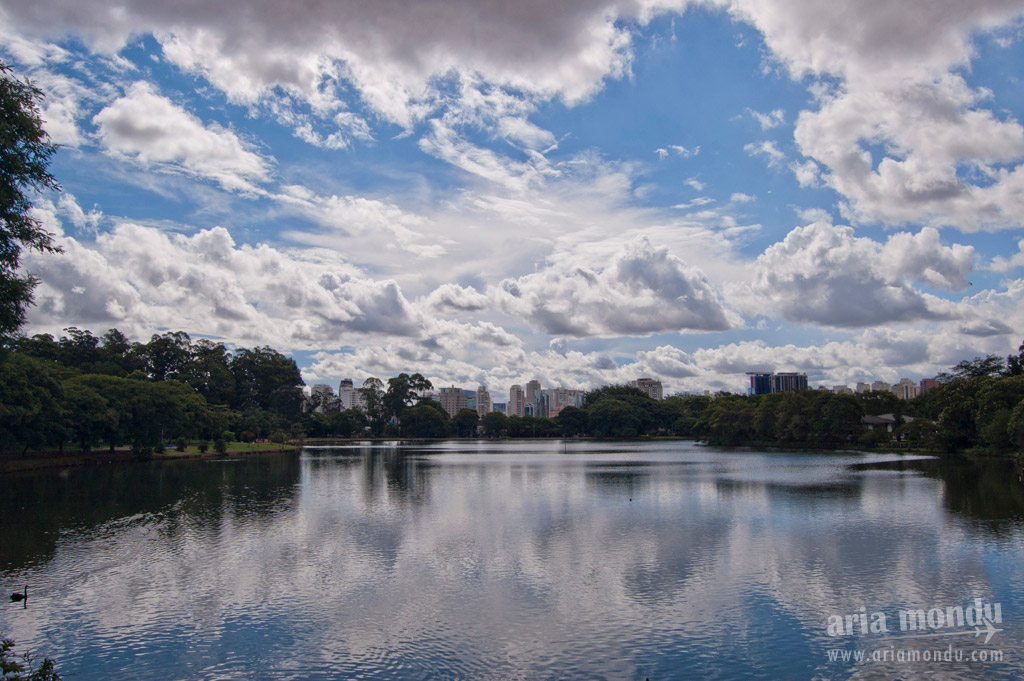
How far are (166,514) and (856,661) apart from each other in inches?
1120

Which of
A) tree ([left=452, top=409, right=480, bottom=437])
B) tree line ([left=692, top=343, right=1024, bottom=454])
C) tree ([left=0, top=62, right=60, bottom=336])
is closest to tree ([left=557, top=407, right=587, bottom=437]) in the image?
tree ([left=452, top=409, right=480, bottom=437])

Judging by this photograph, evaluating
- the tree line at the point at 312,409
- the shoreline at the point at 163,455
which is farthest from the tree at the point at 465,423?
the shoreline at the point at 163,455

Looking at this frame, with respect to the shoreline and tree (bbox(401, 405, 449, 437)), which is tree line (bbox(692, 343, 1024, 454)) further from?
tree (bbox(401, 405, 449, 437))

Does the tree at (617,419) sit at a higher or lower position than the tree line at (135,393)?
lower

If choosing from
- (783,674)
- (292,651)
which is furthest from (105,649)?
(783,674)

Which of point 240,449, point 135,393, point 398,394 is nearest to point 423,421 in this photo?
point 398,394

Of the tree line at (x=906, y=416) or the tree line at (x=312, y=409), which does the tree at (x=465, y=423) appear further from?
the tree line at (x=906, y=416)

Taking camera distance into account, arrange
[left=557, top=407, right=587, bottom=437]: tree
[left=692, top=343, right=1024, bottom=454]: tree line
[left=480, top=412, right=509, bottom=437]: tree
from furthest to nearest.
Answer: [left=480, top=412, right=509, bottom=437]: tree, [left=557, top=407, right=587, bottom=437]: tree, [left=692, top=343, right=1024, bottom=454]: tree line

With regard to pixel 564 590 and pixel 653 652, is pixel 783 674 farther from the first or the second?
pixel 564 590

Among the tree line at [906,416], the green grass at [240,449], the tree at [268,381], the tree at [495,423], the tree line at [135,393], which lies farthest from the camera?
the tree at [495,423]

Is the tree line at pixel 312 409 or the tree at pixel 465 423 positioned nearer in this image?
the tree line at pixel 312 409

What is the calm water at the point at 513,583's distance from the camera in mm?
12539

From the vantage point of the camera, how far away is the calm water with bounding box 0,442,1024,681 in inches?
494

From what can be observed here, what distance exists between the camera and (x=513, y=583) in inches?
687
